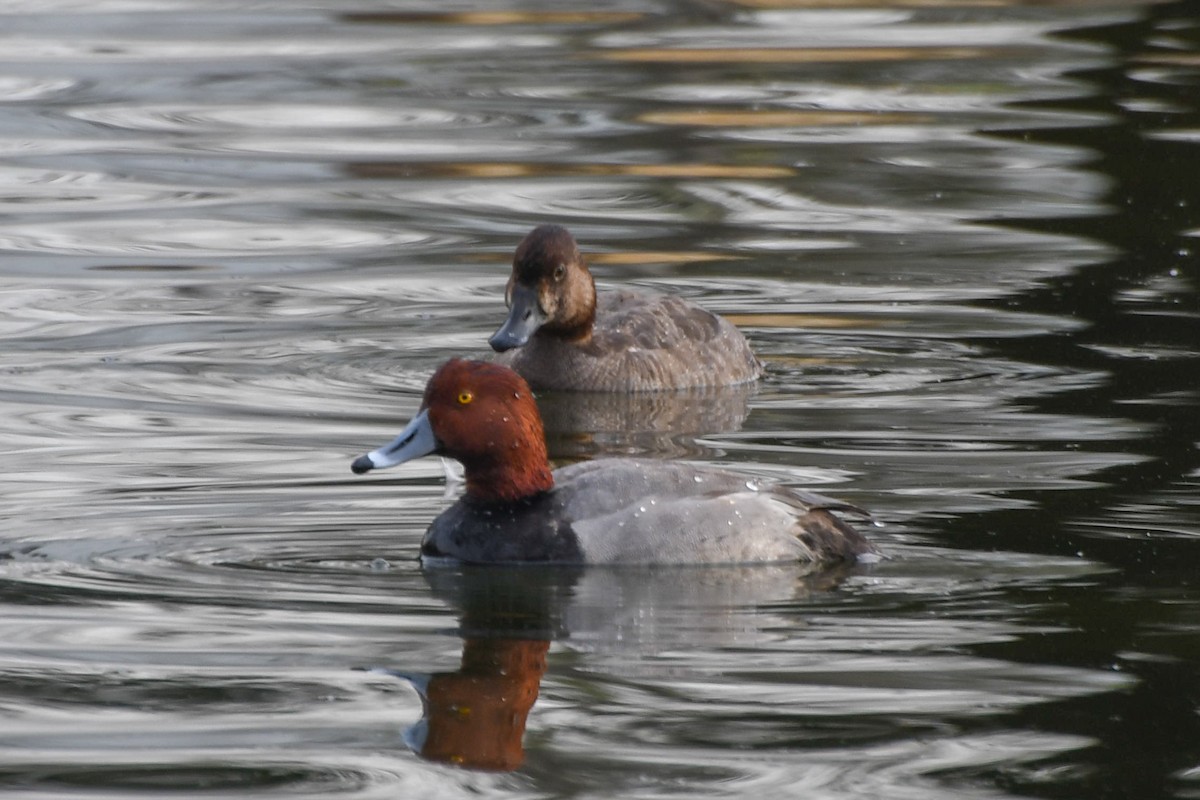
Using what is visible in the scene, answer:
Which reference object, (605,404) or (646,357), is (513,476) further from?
(646,357)

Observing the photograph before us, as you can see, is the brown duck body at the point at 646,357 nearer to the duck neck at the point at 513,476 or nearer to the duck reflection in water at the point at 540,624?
the duck neck at the point at 513,476

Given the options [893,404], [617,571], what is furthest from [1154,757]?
[893,404]

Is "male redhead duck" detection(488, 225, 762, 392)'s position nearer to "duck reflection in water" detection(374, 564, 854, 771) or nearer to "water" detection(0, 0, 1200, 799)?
"water" detection(0, 0, 1200, 799)

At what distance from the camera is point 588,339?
42.8 ft

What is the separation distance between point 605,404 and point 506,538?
154 inches

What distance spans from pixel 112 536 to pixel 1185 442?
173 inches

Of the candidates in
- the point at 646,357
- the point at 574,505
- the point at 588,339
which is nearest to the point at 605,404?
the point at 646,357

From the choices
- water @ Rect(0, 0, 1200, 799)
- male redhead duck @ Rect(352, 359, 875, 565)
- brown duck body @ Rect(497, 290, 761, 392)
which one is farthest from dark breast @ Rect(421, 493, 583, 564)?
brown duck body @ Rect(497, 290, 761, 392)

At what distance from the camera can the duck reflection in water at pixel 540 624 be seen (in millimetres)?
6883

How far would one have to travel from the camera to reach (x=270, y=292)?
1451cm

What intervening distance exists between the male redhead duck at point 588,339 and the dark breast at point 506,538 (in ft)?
12.9

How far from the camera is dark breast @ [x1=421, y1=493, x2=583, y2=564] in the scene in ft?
28.1

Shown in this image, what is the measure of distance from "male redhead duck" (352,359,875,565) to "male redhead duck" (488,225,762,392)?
3.77m

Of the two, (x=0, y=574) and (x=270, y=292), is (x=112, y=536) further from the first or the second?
(x=270, y=292)
